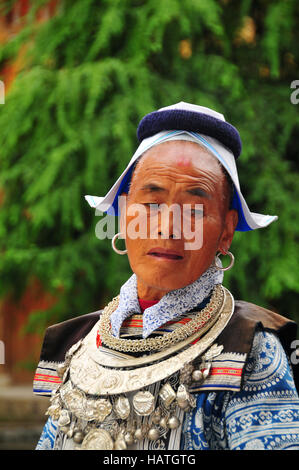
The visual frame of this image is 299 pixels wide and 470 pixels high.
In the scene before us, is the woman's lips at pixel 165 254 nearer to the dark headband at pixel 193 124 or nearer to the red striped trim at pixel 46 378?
the dark headband at pixel 193 124

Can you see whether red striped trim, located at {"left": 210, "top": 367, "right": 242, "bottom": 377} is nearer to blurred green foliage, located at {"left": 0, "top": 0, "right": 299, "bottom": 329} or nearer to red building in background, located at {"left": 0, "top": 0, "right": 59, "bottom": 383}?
blurred green foliage, located at {"left": 0, "top": 0, "right": 299, "bottom": 329}

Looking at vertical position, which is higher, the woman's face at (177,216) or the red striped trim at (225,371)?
the woman's face at (177,216)

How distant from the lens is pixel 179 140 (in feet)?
5.05

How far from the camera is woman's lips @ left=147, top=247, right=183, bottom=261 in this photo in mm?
1484

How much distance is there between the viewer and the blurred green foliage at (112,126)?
414 centimetres

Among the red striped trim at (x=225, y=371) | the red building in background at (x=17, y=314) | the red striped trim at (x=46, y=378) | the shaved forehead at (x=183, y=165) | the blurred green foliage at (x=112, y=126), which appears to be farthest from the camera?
the red building in background at (x=17, y=314)

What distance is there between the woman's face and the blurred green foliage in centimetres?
250

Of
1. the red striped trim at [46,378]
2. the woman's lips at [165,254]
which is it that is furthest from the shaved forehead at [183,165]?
the red striped trim at [46,378]

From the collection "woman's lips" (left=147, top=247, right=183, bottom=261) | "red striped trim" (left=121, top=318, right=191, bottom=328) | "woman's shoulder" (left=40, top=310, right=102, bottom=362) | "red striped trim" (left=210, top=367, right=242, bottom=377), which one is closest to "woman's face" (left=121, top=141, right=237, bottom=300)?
"woman's lips" (left=147, top=247, right=183, bottom=261)

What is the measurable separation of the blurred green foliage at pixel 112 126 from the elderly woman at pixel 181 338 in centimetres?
246

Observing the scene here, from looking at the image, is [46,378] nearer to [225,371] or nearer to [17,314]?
[225,371]

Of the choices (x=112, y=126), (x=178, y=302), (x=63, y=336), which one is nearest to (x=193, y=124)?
(x=178, y=302)

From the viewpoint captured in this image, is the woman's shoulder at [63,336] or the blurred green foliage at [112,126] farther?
the blurred green foliage at [112,126]

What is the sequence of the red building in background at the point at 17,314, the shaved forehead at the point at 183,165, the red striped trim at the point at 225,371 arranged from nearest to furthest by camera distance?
the red striped trim at the point at 225,371 < the shaved forehead at the point at 183,165 < the red building in background at the point at 17,314
